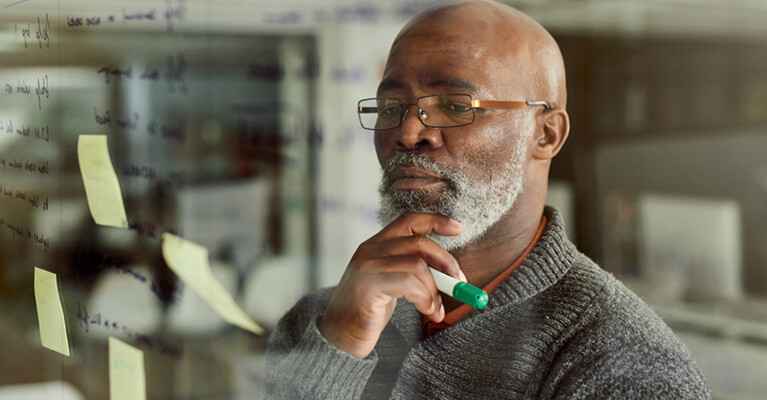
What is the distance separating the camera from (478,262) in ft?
1.92

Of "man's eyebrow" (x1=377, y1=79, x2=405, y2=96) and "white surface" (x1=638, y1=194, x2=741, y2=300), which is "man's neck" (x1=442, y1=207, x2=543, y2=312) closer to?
"man's eyebrow" (x1=377, y1=79, x2=405, y2=96)

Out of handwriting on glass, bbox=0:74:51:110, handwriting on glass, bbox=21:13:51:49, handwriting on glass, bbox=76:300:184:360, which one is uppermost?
handwriting on glass, bbox=21:13:51:49

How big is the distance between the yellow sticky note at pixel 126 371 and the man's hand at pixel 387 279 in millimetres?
264

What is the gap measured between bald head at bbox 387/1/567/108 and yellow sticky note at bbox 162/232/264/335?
13.1 inches

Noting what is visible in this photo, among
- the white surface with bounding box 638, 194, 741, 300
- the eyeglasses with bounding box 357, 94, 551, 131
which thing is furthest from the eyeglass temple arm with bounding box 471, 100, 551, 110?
the white surface with bounding box 638, 194, 741, 300

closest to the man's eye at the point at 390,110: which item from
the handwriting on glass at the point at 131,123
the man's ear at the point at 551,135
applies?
the man's ear at the point at 551,135

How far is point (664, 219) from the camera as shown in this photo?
7.08 ft

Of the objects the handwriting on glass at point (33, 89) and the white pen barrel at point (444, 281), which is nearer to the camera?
the white pen barrel at point (444, 281)

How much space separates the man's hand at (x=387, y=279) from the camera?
0.56 meters

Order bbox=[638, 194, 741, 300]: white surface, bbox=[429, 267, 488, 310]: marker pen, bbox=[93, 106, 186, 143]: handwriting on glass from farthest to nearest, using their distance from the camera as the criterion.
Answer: bbox=[638, 194, 741, 300]: white surface, bbox=[93, 106, 186, 143]: handwriting on glass, bbox=[429, 267, 488, 310]: marker pen

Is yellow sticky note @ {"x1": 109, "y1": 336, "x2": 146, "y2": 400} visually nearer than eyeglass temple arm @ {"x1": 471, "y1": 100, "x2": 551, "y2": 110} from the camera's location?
No

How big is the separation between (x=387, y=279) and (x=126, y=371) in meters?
0.35

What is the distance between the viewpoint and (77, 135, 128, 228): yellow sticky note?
73 centimetres

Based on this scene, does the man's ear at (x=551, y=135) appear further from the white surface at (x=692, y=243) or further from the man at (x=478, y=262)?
the white surface at (x=692, y=243)
